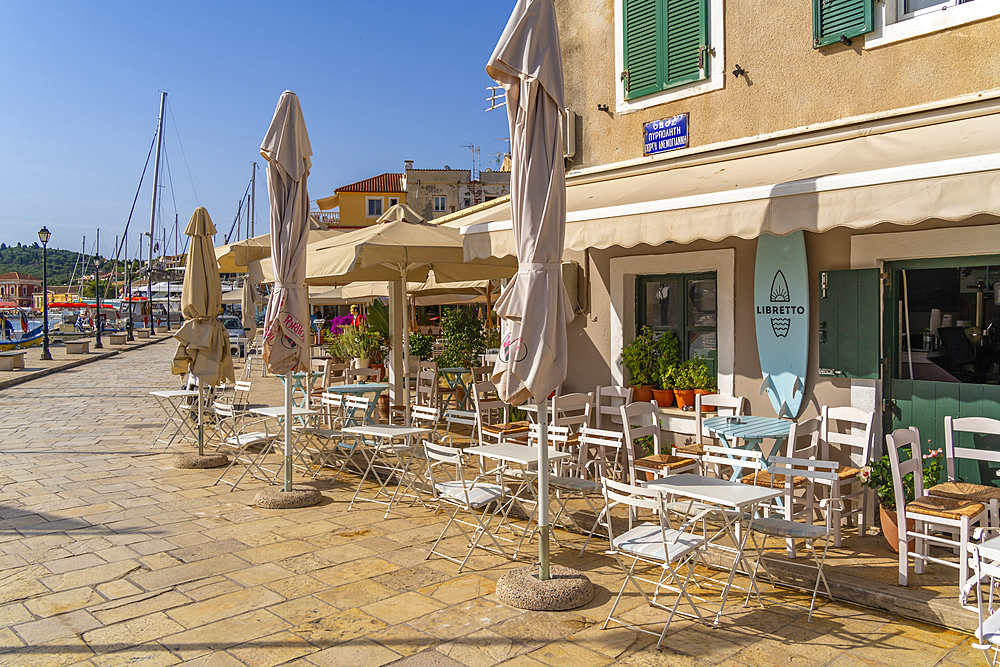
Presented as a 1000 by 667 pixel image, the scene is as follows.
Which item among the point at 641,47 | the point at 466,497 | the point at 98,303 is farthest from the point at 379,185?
the point at 466,497

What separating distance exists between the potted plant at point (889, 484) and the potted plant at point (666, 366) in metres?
2.33

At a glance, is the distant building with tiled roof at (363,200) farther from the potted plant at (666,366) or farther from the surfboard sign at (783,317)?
the surfboard sign at (783,317)

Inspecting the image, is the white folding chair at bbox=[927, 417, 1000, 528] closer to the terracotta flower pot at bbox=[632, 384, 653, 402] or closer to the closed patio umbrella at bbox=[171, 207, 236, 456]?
the terracotta flower pot at bbox=[632, 384, 653, 402]

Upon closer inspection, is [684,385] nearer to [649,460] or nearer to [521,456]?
[649,460]

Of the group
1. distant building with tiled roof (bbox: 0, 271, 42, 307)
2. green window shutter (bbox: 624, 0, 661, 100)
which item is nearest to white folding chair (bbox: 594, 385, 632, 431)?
green window shutter (bbox: 624, 0, 661, 100)

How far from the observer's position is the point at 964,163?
4.12 metres

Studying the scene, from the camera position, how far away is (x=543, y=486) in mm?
4426

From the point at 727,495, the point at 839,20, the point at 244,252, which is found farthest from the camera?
the point at 244,252

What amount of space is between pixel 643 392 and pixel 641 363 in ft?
1.12

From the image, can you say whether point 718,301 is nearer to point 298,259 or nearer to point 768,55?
point 768,55

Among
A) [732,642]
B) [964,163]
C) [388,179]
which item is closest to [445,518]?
[732,642]

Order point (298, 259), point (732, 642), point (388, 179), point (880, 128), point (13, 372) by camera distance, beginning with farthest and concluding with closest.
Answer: point (388, 179) < point (13, 372) < point (298, 259) < point (880, 128) < point (732, 642)

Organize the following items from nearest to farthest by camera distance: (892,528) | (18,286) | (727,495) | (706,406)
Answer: (727,495) → (892,528) → (706,406) → (18,286)

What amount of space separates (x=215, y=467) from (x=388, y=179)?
190 ft
